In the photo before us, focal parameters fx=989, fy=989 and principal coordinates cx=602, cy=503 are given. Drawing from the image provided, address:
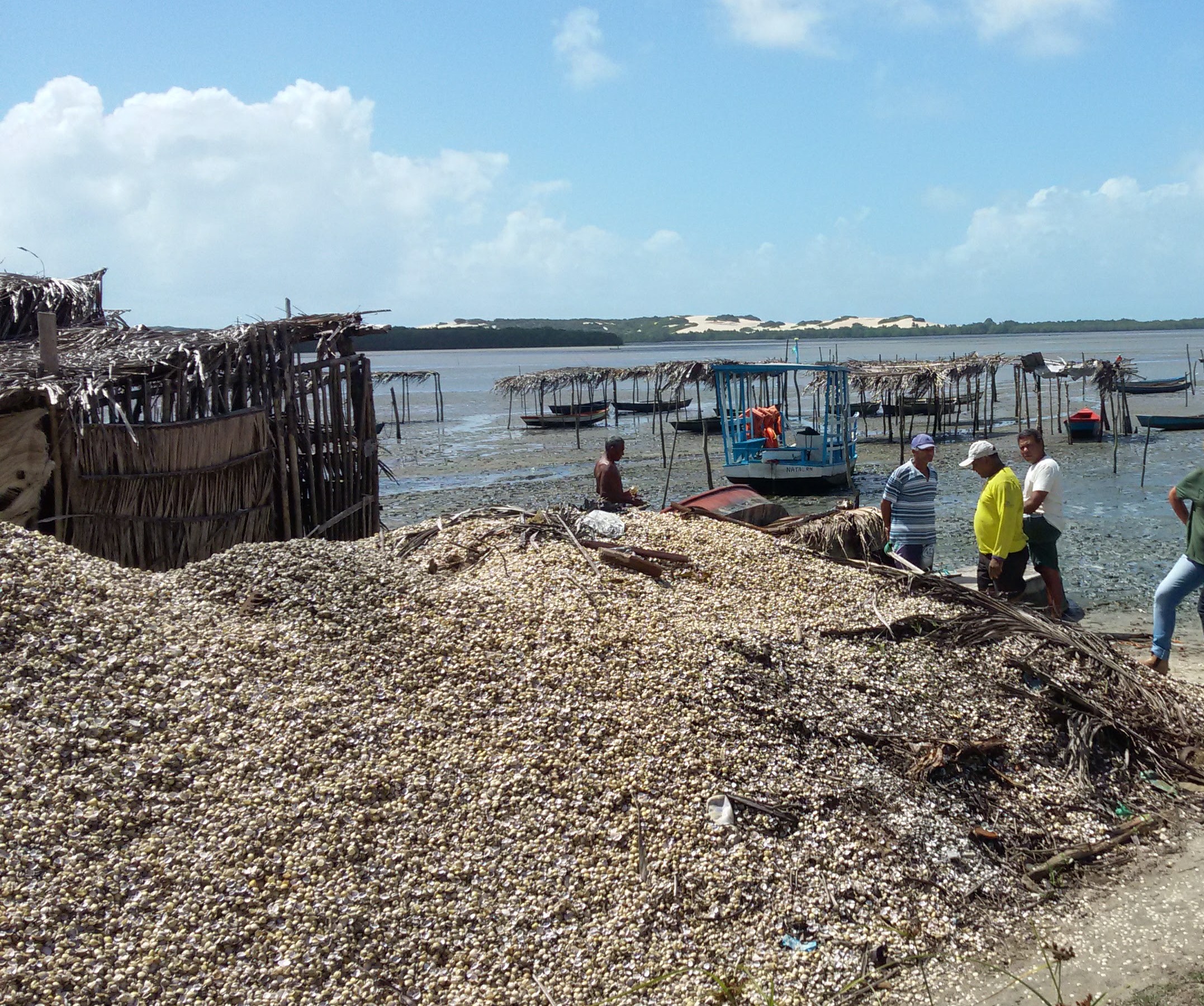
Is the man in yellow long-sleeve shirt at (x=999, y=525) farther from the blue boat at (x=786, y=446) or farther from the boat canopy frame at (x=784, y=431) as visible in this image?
the boat canopy frame at (x=784, y=431)

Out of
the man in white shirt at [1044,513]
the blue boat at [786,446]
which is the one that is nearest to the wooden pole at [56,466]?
the man in white shirt at [1044,513]

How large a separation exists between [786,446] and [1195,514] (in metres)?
14.4

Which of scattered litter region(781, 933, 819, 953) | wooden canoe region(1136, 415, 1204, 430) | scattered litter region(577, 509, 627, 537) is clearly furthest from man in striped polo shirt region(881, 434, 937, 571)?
wooden canoe region(1136, 415, 1204, 430)

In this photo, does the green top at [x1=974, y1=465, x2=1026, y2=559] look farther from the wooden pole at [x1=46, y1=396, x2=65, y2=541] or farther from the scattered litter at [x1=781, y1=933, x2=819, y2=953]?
the wooden pole at [x1=46, y1=396, x2=65, y2=541]

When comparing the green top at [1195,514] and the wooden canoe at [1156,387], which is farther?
the wooden canoe at [1156,387]

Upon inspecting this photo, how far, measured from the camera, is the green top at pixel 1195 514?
254 inches

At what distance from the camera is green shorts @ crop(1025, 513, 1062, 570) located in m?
7.85

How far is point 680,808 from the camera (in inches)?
185

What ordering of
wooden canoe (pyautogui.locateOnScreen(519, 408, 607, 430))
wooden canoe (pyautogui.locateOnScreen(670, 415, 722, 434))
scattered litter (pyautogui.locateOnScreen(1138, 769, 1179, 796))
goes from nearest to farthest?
scattered litter (pyautogui.locateOnScreen(1138, 769, 1179, 796)), wooden canoe (pyautogui.locateOnScreen(670, 415, 722, 434)), wooden canoe (pyautogui.locateOnScreen(519, 408, 607, 430))

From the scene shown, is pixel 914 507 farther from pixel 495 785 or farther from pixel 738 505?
pixel 495 785

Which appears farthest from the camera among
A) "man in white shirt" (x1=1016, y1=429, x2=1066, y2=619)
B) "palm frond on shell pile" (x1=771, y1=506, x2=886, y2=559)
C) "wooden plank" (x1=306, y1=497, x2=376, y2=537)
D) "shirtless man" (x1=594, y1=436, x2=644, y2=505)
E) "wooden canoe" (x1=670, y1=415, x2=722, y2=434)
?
"wooden canoe" (x1=670, y1=415, x2=722, y2=434)

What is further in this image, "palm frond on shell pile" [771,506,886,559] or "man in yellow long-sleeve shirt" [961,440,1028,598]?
"palm frond on shell pile" [771,506,886,559]

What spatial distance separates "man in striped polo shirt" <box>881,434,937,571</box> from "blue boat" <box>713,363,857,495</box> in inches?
424

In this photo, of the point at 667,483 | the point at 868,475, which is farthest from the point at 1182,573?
the point at 868,475
